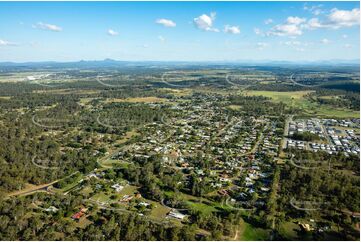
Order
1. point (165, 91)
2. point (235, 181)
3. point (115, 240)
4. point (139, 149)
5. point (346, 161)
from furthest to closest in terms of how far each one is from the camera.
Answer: point (165, 91), point (139, 149), point (346, 161), point (235, 181), point (115, 240)

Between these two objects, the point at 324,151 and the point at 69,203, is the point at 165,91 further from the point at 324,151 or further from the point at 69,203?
the point at 69,203

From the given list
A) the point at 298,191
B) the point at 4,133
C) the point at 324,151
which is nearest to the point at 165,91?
the point at 4,133

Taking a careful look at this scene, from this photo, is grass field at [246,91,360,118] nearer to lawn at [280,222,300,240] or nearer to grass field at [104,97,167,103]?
grass field at [104,97,167,103]

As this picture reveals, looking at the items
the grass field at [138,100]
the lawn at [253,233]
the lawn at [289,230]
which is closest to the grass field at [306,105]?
the grass field at [138,100]

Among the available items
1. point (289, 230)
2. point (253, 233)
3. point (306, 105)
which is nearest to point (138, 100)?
point (306, 105)

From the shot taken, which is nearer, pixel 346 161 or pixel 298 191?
pixel 298 191

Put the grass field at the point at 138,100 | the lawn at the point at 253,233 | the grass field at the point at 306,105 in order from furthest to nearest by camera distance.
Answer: the grass field at the point at 138,100
the grass field at the point at 306,105
the lawn at the point at 253,233

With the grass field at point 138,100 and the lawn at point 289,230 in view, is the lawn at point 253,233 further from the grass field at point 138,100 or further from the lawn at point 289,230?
the grass field at point 138,100

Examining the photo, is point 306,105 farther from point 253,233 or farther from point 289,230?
point 253,233

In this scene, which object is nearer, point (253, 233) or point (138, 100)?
point (253, 233)
